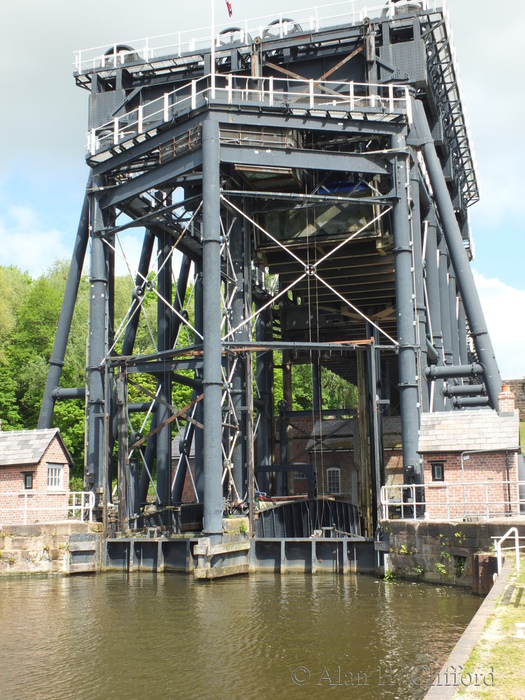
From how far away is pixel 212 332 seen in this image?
23594 millimetres

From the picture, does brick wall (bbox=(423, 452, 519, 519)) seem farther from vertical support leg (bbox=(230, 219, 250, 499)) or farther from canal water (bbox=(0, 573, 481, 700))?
vertical support leg (bbox=(230, 219, 250, 499))

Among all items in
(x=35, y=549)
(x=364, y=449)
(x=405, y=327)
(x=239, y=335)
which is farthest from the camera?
(x=239, y=335)

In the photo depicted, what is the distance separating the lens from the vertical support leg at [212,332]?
2261 cm

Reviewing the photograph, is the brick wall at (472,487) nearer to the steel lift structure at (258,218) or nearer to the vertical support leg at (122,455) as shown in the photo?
the steel lift structure at (258,218)

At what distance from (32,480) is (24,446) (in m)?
1.18

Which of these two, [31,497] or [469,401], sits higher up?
[469,401]

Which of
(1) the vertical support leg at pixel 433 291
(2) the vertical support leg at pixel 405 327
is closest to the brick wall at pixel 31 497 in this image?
(2) the vertical support leg at pixel 405 327

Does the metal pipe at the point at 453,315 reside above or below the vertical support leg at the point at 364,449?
above

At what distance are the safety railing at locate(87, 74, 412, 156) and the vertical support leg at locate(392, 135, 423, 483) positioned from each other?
1.86 meters

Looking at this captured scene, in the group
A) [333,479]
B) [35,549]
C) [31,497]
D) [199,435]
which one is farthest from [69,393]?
[333,479]

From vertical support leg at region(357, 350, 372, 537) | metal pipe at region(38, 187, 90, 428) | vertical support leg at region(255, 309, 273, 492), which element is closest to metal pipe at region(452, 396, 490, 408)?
vertical support leg at region(357, 350, 372, 537)

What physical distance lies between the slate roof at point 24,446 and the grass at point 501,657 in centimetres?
1683

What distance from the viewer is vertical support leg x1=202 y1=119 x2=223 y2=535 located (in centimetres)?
2261

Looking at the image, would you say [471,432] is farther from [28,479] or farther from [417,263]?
[28,479]
